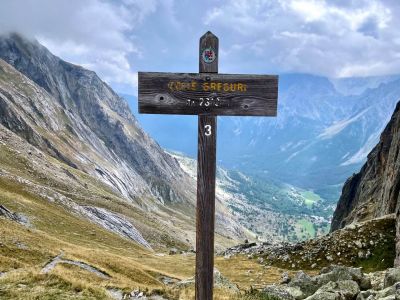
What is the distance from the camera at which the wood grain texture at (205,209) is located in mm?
12133

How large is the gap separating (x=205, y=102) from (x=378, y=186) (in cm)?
9533

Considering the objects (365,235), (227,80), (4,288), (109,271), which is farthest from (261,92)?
(365,235)

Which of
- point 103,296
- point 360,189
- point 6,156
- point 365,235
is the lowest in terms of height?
point 103,296

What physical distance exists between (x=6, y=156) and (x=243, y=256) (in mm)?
94343

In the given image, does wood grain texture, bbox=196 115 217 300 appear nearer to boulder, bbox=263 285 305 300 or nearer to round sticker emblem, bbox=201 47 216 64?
round sticker emblem, bbox=201 47 216 64

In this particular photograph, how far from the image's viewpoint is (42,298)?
54.7 feet

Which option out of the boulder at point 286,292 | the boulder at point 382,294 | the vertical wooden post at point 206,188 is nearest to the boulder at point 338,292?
the boulder at point 382,294

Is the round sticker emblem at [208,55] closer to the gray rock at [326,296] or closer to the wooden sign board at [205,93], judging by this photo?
the wooden sign board at [205,93]

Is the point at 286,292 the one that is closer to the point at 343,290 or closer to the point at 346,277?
the point at 343,290

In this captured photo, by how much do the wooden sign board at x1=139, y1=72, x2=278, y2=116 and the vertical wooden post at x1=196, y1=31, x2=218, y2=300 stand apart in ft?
Result: 1.02

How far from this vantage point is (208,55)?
1220 cm

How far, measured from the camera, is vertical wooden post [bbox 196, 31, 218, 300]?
39.7ft

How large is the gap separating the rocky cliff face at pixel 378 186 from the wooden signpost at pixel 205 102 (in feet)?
157

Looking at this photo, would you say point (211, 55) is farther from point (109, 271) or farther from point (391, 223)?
point (391, 223)
